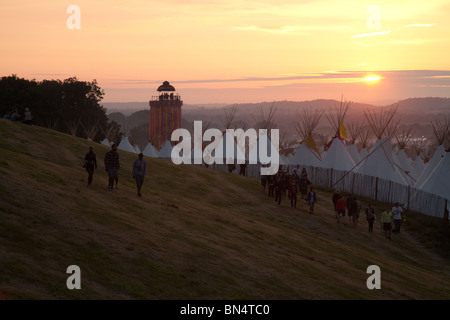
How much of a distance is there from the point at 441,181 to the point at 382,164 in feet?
26.8

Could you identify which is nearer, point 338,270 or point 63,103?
point 338,270

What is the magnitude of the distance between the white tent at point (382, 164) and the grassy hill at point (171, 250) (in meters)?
9.95

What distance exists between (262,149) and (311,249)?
995 inches

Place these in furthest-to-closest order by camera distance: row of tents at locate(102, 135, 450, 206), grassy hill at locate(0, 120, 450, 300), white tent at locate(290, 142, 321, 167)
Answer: white tent at locate(290, 142, 321, 167) → row of tents at locate(102, 135, 450, 206) → grassy hill at locate(0, 120, 450, 300)

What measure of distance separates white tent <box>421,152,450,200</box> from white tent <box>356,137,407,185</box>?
6361 millimetres

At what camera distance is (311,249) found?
2070cm

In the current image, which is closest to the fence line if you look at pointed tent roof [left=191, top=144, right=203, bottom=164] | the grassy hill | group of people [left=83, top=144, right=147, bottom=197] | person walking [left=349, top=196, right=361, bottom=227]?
the grassy hill

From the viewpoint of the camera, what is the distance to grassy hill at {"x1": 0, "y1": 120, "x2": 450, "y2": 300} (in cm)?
1268

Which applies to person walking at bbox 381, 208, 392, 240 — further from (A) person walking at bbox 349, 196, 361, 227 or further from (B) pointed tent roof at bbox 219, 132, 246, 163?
(B) pointed tent roof at bbox 219, 132, 246, 163

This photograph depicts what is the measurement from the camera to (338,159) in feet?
133

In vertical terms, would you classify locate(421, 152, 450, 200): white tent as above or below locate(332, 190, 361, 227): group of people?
above

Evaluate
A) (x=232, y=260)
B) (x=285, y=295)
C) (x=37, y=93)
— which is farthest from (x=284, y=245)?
(x=37, y=93)

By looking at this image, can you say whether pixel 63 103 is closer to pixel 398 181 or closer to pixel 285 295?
pixel 398 181
